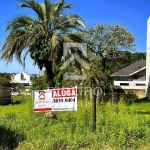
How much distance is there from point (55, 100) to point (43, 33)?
5588mm

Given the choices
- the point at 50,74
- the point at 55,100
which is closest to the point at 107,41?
the point at 50,74

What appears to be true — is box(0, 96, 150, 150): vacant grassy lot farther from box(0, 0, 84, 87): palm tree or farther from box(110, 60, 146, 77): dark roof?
box(110, 60, 146, 77): dark roof

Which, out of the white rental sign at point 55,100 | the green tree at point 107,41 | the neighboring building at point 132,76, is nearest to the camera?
the white rental sign at point 55,100

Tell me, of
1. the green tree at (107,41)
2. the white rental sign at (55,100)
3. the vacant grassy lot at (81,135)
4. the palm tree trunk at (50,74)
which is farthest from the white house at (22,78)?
the vacant grassy lot at (81,135)

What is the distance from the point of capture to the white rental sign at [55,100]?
702 centimetres

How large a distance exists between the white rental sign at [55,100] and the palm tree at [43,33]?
15.2 ft

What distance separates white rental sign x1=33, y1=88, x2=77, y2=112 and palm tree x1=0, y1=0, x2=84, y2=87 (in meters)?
4.63

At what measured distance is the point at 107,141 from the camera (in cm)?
579

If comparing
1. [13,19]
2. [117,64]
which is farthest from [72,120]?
[117,64]

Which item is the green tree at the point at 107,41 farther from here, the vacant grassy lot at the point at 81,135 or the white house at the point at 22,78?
the white house at the point at 22,78

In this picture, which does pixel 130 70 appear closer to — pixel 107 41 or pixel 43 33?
pixel 107 41

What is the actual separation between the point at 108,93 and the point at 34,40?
1289 cm

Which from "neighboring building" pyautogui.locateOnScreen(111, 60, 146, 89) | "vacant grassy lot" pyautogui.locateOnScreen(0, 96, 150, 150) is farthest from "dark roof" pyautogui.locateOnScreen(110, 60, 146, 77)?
"vacant grassy lot" pyautogui.locateOnScreen(0, 96, 150, 150)

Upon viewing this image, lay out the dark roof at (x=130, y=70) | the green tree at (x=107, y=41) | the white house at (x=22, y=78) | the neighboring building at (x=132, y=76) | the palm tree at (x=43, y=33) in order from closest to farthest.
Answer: the palm tree at (x=43, y=33), the green tree at (x=107, y=41), the neighboring building at (x=132, y=76), the dark roof at (x=130, y=70), the white house at (x=22, y=78)
